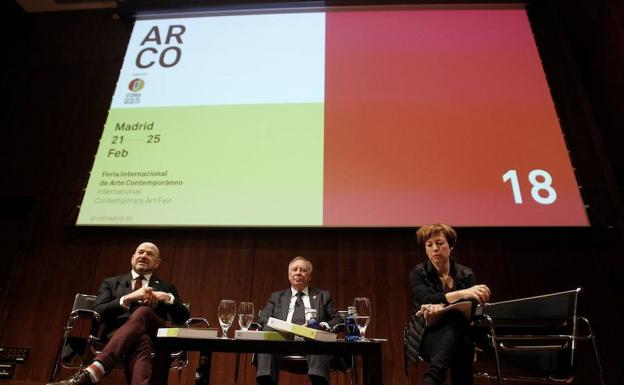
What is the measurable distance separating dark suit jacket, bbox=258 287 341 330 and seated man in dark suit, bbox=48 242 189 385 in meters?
0.50

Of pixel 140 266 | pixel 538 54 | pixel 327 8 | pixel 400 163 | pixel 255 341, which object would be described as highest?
pixel 327 8

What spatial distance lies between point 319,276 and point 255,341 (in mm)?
1988

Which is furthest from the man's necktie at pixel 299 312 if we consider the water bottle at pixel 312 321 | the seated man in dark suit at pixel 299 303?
the water bottle at pixel 312 321

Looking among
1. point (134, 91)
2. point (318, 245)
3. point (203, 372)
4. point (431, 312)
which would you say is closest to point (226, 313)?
point (203, 372)

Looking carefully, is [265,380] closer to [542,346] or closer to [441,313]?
[441,313]

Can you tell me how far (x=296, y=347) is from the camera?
4.78 ft

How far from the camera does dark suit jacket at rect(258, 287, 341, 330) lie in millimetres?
2770

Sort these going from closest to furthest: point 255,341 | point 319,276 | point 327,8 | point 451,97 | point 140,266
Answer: point 255,341
point 140,266
point 319,276
point 451,97
point 327,8

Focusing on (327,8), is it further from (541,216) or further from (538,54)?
(541,216)

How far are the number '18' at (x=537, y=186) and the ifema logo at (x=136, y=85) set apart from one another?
311 centimetres

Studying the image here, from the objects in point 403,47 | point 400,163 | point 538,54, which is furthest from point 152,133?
point 538,54

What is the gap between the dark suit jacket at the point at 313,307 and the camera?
277cm

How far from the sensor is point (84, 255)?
12.1 feet

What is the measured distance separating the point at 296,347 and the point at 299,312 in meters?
1.33
